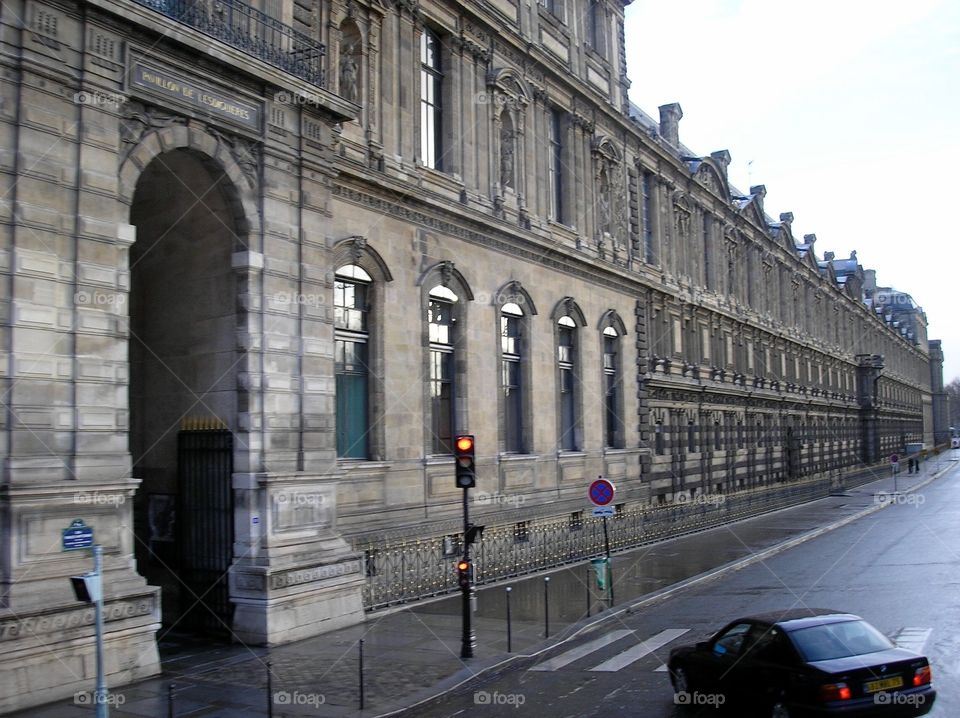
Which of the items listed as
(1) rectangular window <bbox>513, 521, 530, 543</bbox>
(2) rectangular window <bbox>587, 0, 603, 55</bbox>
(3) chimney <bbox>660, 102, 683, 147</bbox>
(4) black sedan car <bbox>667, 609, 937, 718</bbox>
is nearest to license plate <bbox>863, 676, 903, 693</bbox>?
(4) black sedan car <bbox>667, 609, 937, 718</bbox>

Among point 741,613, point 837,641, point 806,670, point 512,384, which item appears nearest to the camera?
point 806,670

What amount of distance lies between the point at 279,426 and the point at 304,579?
8.68 feet

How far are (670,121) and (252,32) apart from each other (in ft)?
106

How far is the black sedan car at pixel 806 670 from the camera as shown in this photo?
29.8ft

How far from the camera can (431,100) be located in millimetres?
24516

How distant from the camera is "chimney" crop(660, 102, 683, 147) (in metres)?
45.0

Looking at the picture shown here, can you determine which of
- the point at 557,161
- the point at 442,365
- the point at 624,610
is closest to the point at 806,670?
the point at 624,610

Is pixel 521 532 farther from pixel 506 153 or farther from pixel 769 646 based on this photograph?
pixel 769 646

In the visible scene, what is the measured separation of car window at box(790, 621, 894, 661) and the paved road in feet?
5.09

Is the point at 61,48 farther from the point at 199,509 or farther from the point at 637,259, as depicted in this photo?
the point at 637,259

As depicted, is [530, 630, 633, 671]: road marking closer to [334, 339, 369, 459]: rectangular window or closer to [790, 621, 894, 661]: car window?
[790, 621, 894, 661]: car window

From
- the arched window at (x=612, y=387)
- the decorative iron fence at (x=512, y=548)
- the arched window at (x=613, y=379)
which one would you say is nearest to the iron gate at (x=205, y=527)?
the decorative iron fence at (x=512, y=548)

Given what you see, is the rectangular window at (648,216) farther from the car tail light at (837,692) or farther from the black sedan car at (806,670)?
the car tail light at (837,692)

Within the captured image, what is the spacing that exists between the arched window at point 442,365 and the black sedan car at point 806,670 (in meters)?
12.7
